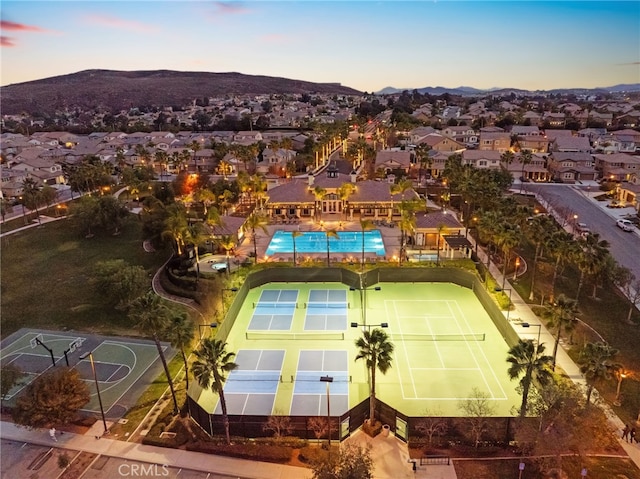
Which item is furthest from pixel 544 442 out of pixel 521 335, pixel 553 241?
pixel 553 241

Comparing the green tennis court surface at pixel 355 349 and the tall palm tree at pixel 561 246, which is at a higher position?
the tall palm tree at pixel 561 246

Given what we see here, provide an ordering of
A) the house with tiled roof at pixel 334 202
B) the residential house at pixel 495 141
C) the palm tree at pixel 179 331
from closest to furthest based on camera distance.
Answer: the palm tree at pixel 179 331 < the house with tiled roof at pixel 334 202 < the residential house at pixel 495 141

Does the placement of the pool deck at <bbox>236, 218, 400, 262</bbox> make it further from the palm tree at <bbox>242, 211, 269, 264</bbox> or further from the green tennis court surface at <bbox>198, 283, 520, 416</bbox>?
the green tennis court surface at <bbox>198, 283, 520, 416</bbox>

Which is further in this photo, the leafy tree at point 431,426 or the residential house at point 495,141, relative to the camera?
the residential house at point 495,141

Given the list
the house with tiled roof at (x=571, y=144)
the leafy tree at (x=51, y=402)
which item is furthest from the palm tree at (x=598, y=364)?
the house with tiled roof at (x=571, y=144)

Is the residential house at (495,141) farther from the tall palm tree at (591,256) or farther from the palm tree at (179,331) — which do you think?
the palm tree at (179,331)

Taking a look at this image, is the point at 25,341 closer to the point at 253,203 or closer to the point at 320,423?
the point at 320,423

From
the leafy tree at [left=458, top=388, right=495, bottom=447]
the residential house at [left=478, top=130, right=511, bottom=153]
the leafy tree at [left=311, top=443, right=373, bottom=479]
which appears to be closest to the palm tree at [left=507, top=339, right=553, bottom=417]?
the leafy tree at [left=458, top=388, right=495, bottom=447]
